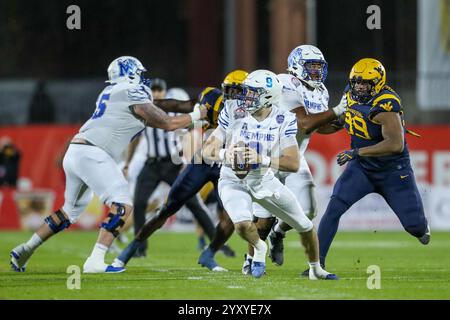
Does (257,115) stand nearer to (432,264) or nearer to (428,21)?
(432,264)

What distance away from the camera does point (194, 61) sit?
27328mm

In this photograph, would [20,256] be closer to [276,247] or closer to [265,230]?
[265,230]

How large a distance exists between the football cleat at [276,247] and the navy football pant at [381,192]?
2.71 feet

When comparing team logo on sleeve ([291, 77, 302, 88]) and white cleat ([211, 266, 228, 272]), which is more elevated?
team logo on sleeve ([291, 77, 302, 88])

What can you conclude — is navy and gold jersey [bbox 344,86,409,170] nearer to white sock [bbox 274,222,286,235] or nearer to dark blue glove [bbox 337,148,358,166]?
dark blue glove [bbox 337,148,358,166]

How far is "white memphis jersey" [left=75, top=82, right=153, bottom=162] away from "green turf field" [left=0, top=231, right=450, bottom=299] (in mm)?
1136

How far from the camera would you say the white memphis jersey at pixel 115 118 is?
985cm

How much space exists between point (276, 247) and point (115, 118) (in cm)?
186

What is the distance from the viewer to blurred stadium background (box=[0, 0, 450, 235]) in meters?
17.5

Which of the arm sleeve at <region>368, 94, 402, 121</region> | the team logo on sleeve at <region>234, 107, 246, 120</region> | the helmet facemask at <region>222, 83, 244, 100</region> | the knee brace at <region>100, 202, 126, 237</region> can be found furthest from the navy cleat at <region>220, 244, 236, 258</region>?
the team logo on sleeve at <region>234, 107, 246, 120</region>

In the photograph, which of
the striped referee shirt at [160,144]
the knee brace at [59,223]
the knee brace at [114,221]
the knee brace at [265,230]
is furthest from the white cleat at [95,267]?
the striped referee shirt at [160,144]

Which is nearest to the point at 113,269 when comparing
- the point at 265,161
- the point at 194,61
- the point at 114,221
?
the point at 114,221

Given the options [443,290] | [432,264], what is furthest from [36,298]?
[432,264]
